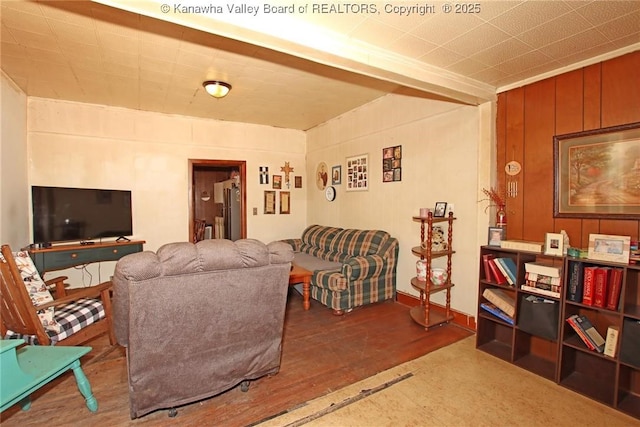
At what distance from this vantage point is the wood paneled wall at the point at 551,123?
2.21m

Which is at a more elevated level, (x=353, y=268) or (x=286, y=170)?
(x=286, y=170)

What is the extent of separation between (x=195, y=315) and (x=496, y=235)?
8.28ft

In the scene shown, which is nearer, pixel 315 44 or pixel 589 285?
pixel 315 44

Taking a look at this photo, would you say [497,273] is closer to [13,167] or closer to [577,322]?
[577,322]

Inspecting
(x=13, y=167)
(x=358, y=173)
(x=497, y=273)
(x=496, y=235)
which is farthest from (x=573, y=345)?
(x=13, y=167)

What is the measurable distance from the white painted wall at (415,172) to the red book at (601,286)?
3.16ft

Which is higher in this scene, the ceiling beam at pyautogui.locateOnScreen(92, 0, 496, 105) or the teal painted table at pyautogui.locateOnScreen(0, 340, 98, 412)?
the ceiling beam at pyautogui.locateOnScreen(92, 0, 496, 105)

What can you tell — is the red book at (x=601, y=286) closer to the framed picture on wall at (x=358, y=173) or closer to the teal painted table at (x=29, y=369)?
the framed picture on wall at (x=358, y=173)

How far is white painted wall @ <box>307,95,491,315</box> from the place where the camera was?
315cm

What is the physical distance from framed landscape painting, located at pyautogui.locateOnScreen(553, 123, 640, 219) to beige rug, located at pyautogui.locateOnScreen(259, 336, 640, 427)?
4.38 ft

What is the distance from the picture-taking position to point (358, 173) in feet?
14.8

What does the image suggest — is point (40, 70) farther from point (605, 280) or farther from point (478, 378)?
point (605, 280)

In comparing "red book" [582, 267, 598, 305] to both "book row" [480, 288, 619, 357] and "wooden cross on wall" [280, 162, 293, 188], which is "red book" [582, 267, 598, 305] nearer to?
"book row" [480, 288, 619, 357]

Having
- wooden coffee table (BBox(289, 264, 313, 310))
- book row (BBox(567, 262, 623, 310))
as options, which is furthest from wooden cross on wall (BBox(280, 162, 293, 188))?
book row (BBox(567, 262, 623, 310))
